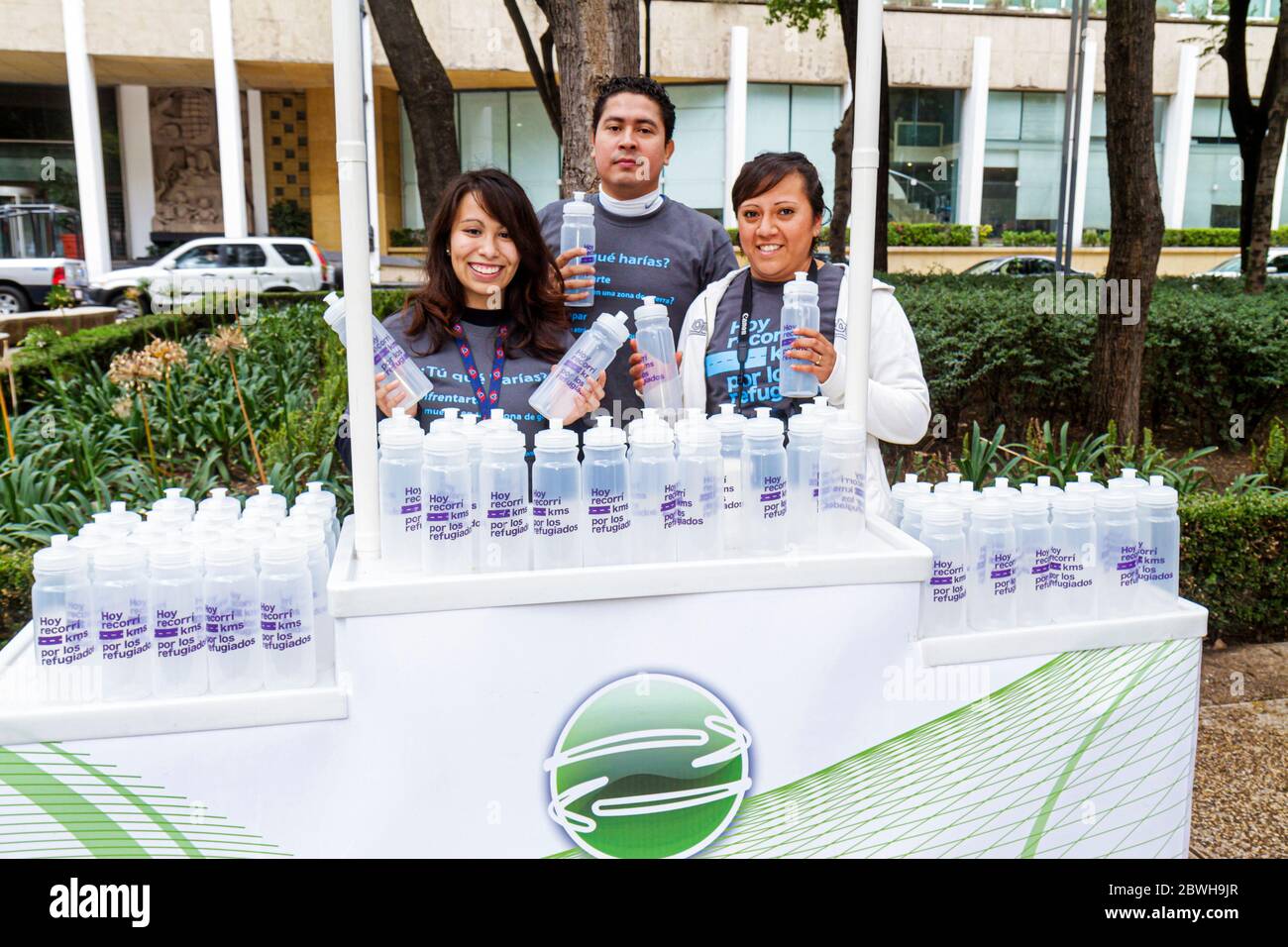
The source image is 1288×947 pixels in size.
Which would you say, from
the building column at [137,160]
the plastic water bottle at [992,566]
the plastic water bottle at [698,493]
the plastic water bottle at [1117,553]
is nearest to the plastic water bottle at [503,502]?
the plastic water bottle at [698,493]

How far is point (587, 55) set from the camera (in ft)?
16.9

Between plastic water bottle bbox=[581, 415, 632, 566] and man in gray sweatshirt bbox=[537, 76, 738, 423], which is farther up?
man in gray sweatshirt bbox=[537, 76, 738, 423]

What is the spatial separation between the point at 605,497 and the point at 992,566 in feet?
3.34

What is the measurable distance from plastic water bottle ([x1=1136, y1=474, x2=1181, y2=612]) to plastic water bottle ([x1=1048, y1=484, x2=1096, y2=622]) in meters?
0.16

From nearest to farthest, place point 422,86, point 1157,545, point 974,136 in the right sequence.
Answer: point 1157,545 < point 422,86 < point 974,136

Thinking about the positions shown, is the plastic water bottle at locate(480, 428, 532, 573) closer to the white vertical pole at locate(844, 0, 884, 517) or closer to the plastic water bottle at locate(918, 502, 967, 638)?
the white vertical pole at locate(844, 0, 884, 517)

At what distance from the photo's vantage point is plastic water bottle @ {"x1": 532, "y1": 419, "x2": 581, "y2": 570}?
223 cm

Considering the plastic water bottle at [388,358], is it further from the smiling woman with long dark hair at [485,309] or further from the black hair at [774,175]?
the black hair at [774,175]

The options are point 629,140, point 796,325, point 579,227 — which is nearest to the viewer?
point 796,325

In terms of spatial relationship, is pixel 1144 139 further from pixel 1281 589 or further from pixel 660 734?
pixel 660 734

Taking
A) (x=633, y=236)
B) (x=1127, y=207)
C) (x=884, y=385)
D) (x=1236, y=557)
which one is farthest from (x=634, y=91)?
(x=1127, y=207)

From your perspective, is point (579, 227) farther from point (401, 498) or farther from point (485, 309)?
point (401, 498)

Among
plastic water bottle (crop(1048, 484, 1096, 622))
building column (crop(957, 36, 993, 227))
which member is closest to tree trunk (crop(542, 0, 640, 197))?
plastic water bottle (crop(1048, 484, 1096, 622))
